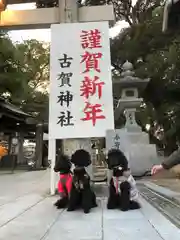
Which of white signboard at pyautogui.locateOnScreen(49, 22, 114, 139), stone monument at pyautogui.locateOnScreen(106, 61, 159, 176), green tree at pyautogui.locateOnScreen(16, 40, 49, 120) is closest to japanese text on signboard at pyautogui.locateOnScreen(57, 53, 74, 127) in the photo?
white signboard at pyautogui.locateOnScreen(49, 22, 114, 139)

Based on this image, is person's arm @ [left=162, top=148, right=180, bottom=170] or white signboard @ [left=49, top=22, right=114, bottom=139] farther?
white signboard @ [left=49, top=22, right=114, bottom=139]

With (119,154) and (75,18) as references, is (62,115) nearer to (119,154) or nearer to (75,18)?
(119,154)

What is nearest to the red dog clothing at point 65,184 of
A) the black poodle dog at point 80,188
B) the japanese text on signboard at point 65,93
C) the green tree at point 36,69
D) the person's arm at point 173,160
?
the black poodle dog at point 80,188

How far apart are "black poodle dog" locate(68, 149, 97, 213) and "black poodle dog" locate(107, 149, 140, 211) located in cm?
38

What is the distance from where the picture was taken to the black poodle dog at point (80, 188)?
226 inches

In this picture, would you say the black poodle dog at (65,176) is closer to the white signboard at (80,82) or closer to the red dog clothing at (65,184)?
the red dog clothing at (65,184)

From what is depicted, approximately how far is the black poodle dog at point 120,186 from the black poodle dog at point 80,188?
15.1 inches

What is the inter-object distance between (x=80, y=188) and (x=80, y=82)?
2.52m

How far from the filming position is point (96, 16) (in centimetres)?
789

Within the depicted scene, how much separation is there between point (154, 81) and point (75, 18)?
12019 millimetres

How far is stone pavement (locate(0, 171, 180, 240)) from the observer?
13.2ft

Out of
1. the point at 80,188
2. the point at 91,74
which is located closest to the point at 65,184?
the point at 80,188

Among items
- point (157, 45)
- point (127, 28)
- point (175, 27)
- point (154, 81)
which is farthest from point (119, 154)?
point (127, 28)

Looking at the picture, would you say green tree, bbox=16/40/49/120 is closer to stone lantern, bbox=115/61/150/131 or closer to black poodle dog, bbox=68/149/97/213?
stone lantern, bbox=115/61/150/131
